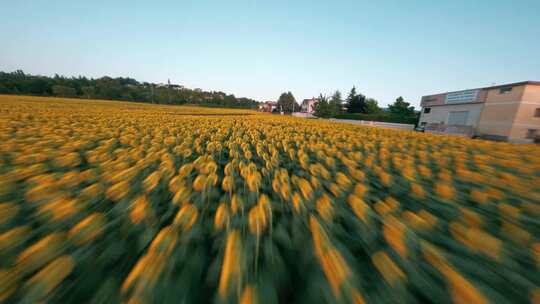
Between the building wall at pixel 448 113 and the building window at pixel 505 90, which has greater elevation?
the building window at pixel 505 90

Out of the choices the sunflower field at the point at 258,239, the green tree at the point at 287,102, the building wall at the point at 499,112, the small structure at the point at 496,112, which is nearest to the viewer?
the sunflower field at the point at 258,239

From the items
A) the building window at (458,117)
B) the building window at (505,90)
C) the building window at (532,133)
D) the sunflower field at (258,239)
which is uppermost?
the building window at (505,90)

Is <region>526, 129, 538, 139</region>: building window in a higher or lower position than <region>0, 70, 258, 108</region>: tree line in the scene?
lower

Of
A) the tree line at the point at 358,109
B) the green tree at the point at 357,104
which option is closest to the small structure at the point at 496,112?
the tree line at the point at 358,109

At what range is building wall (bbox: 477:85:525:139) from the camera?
60.4ft

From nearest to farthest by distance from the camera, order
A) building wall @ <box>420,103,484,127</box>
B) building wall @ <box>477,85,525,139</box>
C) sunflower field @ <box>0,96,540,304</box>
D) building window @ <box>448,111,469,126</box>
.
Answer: sunflower field @ <box>0,96,540,304</box>, building wall @ <box>477,85,525,139</box>, building wall @ <box>420,103,484,127</box>, building window @ <box>448,111,469,126</box>

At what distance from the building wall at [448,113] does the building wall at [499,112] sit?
2.95 feet

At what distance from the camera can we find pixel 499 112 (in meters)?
19.7

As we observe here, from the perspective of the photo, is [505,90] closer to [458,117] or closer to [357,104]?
[458,117]

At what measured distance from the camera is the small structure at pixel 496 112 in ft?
58.2

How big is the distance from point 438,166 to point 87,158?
3.66 m

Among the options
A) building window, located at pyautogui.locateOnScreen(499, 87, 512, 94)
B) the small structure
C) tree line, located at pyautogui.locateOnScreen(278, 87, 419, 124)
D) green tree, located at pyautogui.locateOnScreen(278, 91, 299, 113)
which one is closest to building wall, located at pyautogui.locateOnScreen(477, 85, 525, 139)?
the small structure

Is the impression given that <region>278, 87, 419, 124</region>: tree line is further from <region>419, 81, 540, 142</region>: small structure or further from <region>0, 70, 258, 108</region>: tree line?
<region>0, 70, 258, 108</region>: tree line

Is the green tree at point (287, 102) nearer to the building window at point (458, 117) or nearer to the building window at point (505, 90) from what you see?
the building window at point (458, 117)
